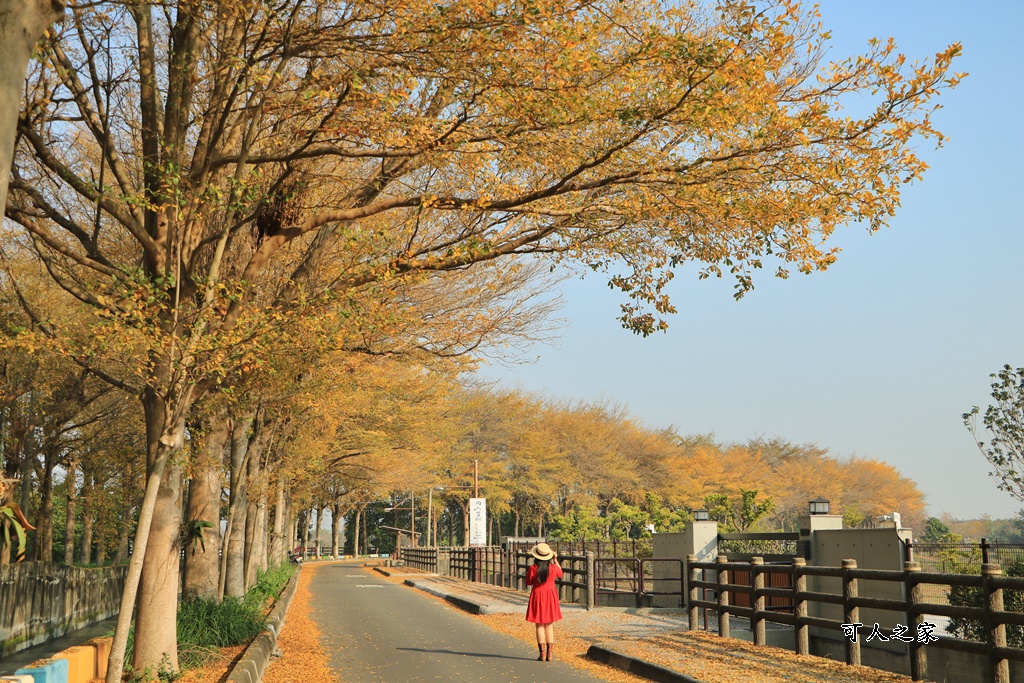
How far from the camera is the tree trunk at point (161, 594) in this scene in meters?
10.8

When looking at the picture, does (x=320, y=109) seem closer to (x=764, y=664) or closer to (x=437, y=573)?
(x=764, y=664)

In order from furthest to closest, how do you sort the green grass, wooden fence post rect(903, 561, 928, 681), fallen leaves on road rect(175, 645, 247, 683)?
the green grass, fallen leaves on road rect(175, 645, 247, 683), wooden fence post rect(903, 561, 928, 681)

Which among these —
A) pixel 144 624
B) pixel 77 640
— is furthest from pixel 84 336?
pixel 77 640

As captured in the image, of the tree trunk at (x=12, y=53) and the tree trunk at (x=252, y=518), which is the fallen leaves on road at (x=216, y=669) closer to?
the tree trunk at (x=12, y=53)

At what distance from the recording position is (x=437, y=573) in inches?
1763

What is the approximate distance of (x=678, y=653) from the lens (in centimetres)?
1283

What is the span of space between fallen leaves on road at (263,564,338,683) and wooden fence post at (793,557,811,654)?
235 inches

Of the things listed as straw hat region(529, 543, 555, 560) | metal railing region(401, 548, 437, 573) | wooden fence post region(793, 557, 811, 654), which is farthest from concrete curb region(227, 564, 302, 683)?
metal railing region(401, 548, 437, 573)

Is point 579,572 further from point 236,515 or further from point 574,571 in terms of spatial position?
point 236,515

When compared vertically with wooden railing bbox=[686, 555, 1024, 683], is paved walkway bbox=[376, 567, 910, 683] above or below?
below

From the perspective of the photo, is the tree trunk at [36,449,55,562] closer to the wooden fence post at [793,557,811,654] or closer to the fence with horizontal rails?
the fence with horizontal rails

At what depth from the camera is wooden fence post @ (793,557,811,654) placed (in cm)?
1253

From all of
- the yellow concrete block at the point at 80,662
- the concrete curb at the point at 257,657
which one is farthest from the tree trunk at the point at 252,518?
the yellow concrete block at the point at 80,662

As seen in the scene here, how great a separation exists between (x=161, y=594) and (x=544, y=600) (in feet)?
16.9
